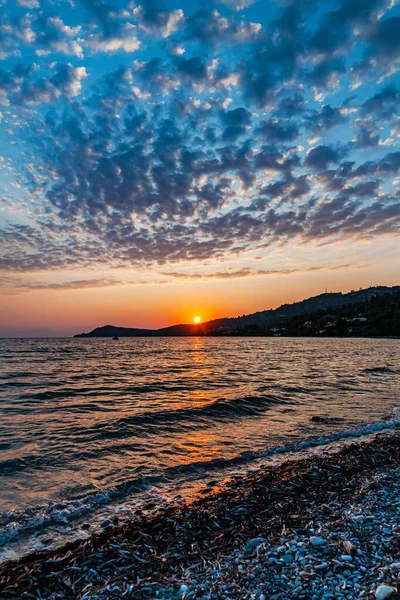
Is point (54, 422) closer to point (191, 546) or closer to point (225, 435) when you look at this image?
point (225, 435)

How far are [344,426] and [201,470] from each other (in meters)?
8.53

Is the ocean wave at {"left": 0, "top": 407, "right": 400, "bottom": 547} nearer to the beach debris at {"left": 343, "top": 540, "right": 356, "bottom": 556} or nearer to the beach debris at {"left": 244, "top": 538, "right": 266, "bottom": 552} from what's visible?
the beach debris at {"left": 244, "top": 538, "right": 266, "bottom": 552}

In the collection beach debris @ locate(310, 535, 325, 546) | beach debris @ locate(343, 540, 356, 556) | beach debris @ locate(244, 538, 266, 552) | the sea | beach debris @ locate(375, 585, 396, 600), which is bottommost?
the sea

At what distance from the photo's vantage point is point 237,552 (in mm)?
5652

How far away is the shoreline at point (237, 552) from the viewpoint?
15.4ft

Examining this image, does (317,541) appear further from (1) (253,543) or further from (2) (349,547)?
(1) (253,543)

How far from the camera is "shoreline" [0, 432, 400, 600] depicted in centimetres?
470

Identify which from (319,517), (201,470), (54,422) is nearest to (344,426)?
(201,470)

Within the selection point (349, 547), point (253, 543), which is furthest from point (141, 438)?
point (349, 547)

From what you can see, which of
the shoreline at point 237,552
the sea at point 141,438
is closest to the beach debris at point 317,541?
the shoreline at point 237,552

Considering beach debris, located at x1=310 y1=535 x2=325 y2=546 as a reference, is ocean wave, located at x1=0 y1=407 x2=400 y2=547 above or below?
below

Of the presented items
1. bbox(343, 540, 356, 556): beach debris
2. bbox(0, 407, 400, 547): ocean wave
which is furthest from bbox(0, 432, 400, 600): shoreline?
bbox(0, 407, 400, 547): ocean wave

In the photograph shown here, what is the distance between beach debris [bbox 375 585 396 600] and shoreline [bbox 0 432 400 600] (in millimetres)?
101

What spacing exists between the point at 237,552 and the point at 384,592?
231 centimetres
